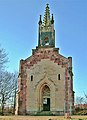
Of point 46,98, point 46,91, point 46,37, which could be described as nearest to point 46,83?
point 46,91

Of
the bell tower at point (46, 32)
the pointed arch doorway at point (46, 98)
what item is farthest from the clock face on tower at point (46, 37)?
the pointed arch doorway at point (46, 98)

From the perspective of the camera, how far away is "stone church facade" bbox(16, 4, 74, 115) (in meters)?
41.6

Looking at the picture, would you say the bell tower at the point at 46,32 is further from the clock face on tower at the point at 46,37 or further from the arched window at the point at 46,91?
the arched window at the point at 46,91

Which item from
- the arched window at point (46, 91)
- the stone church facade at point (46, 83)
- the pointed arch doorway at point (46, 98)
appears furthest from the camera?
the arched window at point (46, 91)

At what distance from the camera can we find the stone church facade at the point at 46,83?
4162cm

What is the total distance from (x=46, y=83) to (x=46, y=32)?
10.1 meters

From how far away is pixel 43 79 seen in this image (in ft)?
141

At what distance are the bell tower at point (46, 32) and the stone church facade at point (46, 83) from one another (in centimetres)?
36

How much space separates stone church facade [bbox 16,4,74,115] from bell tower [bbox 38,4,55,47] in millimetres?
365

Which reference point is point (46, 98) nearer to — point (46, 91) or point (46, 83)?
point (46, 91)

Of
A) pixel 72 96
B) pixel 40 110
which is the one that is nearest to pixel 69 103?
pixel 72 96

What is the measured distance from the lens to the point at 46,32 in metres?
46.8

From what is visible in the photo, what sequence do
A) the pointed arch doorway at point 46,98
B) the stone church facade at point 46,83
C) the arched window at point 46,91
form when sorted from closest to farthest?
the stone church facade at point 46,83, the pointed arch doorway at point 46,98, the arched window at point 46,91

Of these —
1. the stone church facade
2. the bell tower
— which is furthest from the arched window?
the bell tower
